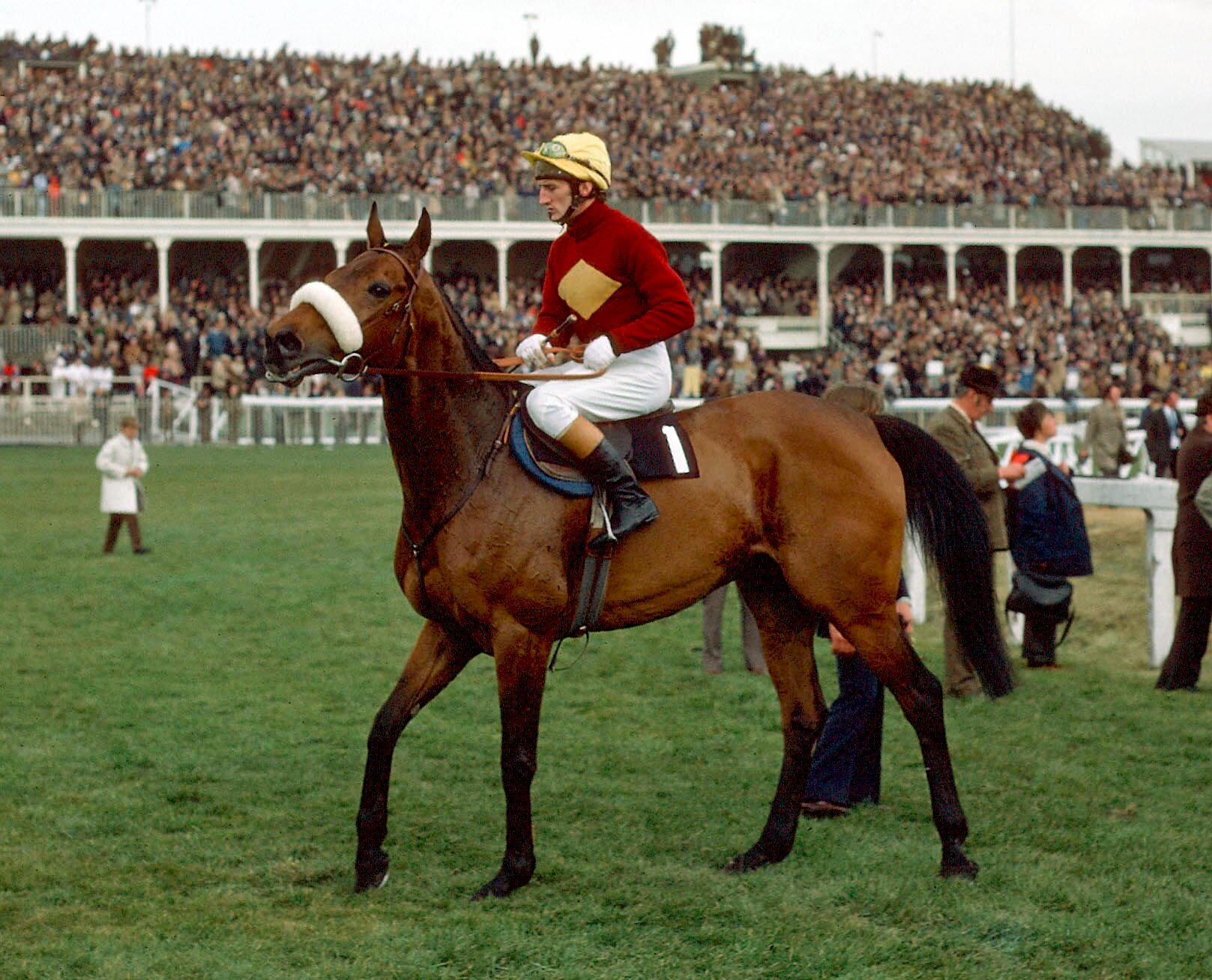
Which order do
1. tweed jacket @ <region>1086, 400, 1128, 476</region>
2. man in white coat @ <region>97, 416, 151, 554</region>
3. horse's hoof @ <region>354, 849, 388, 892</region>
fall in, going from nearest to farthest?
horse's hoof @ <region>354, 849, 388, 892</region> < man in white coat @ <region>97, 416, 151, 554</region> < tweed jacket @ <region>1086, 400, 1128, 476</region>

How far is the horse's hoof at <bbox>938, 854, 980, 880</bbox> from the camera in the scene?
4996 millimetres

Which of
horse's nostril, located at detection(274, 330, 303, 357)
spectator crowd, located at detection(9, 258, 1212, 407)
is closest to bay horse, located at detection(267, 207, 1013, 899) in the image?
horse's nostril, located at detection(274, 330, 303, 357)

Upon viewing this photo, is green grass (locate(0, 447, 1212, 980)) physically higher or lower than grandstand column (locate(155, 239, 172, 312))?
lower

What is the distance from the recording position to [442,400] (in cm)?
504

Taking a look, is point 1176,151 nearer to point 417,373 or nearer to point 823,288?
point 823,288

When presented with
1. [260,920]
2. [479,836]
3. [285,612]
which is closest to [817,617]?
[479,836]

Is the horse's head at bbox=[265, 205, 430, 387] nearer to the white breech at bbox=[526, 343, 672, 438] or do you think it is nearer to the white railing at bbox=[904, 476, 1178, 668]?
the white breech at bbox=[526, 343, 672, 438]

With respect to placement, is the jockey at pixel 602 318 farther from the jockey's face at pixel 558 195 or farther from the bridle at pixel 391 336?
the bridle at pixel 391 336

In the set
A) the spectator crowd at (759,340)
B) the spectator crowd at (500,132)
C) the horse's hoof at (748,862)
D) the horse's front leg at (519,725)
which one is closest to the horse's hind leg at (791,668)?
the horse's hoof at (748,862)

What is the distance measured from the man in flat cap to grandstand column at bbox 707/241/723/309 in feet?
110

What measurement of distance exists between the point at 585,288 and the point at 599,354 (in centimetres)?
33

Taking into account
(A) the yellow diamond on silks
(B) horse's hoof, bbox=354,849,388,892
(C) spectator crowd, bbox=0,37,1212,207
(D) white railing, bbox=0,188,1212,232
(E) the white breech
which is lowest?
(B) horse's hoof, bbox=354,849,388,892

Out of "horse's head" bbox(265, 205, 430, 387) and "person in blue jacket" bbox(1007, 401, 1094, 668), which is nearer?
"horse's head" bbox(265, 205, 430, 387)

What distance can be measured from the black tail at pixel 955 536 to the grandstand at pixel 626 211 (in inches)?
1015
